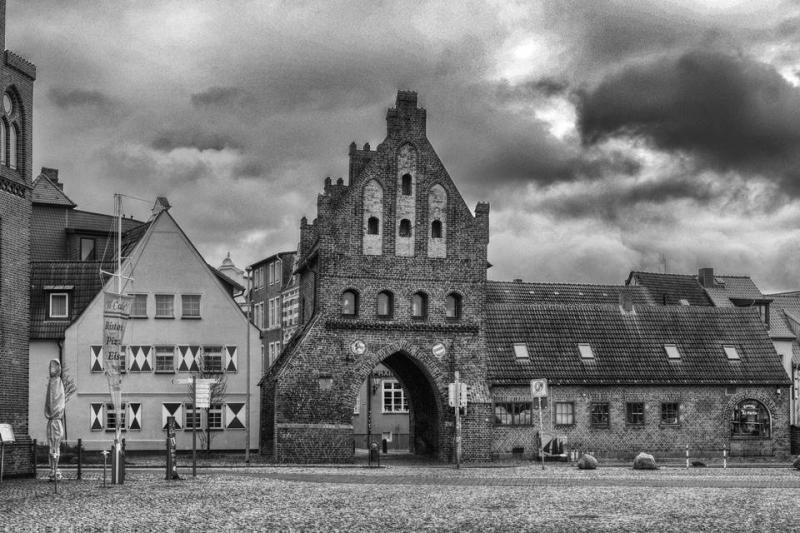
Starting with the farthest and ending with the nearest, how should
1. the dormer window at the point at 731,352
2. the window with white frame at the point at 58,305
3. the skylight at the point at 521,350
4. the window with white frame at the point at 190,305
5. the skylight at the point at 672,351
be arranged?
the dormer window at the point at 731,352
the skylight at the point at 672,351
the window with white frame at the point at 190,305
the window with white frame at the point at 58,305
the skylight at the point at 521,350

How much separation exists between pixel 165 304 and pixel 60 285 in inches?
194

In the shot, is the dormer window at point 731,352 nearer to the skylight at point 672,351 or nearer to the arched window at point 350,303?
the skylight at point 672,351

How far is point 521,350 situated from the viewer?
54469mm

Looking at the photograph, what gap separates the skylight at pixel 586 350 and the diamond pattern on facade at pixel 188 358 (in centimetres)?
1798

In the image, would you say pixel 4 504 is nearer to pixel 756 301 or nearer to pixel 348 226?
pixel 348 226

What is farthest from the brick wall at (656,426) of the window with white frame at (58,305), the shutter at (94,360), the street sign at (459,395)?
the window with white frame at (58,305)

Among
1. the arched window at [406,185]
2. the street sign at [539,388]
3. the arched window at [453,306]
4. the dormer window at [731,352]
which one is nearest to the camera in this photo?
the street sign at [539,388]

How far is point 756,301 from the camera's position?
90.8 m

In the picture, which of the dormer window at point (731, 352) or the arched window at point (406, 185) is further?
the dormer window at point (731, 352)

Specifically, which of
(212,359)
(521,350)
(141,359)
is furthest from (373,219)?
(141,359)

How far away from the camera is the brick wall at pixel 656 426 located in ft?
173

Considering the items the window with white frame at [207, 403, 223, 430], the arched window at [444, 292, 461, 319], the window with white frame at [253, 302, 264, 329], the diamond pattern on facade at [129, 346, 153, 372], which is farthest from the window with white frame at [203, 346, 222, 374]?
the window with white frame at [253, 302, 264, 329]

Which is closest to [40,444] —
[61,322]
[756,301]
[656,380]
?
[61,322]

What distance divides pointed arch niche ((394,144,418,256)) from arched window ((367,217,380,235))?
844 millimetres
